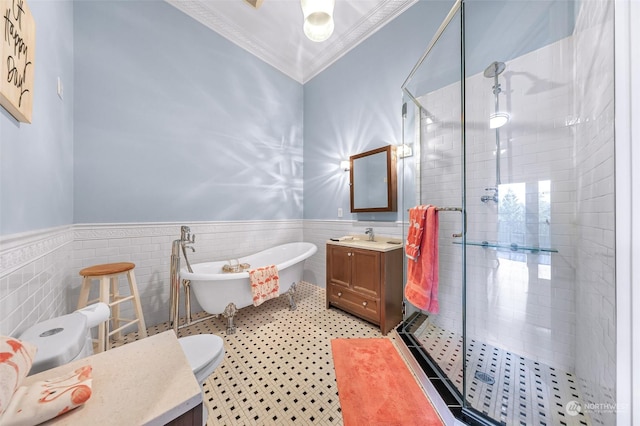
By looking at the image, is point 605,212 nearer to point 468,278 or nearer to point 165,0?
point 468,278

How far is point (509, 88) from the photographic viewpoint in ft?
5.11

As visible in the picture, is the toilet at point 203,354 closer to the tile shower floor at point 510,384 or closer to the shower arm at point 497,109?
the tile shower floor at point 510,384

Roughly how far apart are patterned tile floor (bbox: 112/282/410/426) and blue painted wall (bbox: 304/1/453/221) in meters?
1.27

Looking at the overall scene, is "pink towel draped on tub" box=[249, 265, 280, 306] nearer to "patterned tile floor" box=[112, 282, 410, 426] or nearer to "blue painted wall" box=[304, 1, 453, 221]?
"patterned tile floor" box=[112, 282, 410, 426]

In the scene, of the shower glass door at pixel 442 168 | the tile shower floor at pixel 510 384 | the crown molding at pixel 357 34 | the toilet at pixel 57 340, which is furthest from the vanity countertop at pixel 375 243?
the crown molding at pixel 357 34

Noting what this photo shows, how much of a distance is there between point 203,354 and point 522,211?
207 centimetres

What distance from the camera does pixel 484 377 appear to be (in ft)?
4.51

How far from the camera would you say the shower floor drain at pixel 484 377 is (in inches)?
52.9

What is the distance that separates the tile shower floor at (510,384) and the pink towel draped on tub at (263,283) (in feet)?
4.43

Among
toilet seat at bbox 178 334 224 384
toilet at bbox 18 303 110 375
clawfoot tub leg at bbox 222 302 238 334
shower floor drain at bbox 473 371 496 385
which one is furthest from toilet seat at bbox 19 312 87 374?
shower floor drain at bbox 473 371 496 385

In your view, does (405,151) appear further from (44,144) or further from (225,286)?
(44,144)

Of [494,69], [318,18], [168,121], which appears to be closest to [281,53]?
[318,18]

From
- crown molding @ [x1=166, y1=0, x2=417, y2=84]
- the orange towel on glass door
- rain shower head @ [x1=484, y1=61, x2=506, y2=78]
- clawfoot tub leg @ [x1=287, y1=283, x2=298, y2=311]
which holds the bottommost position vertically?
clawfoot tub leg @ [x1=287, y1=283, x2=298, y2=311]

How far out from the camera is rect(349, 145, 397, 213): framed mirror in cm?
232
